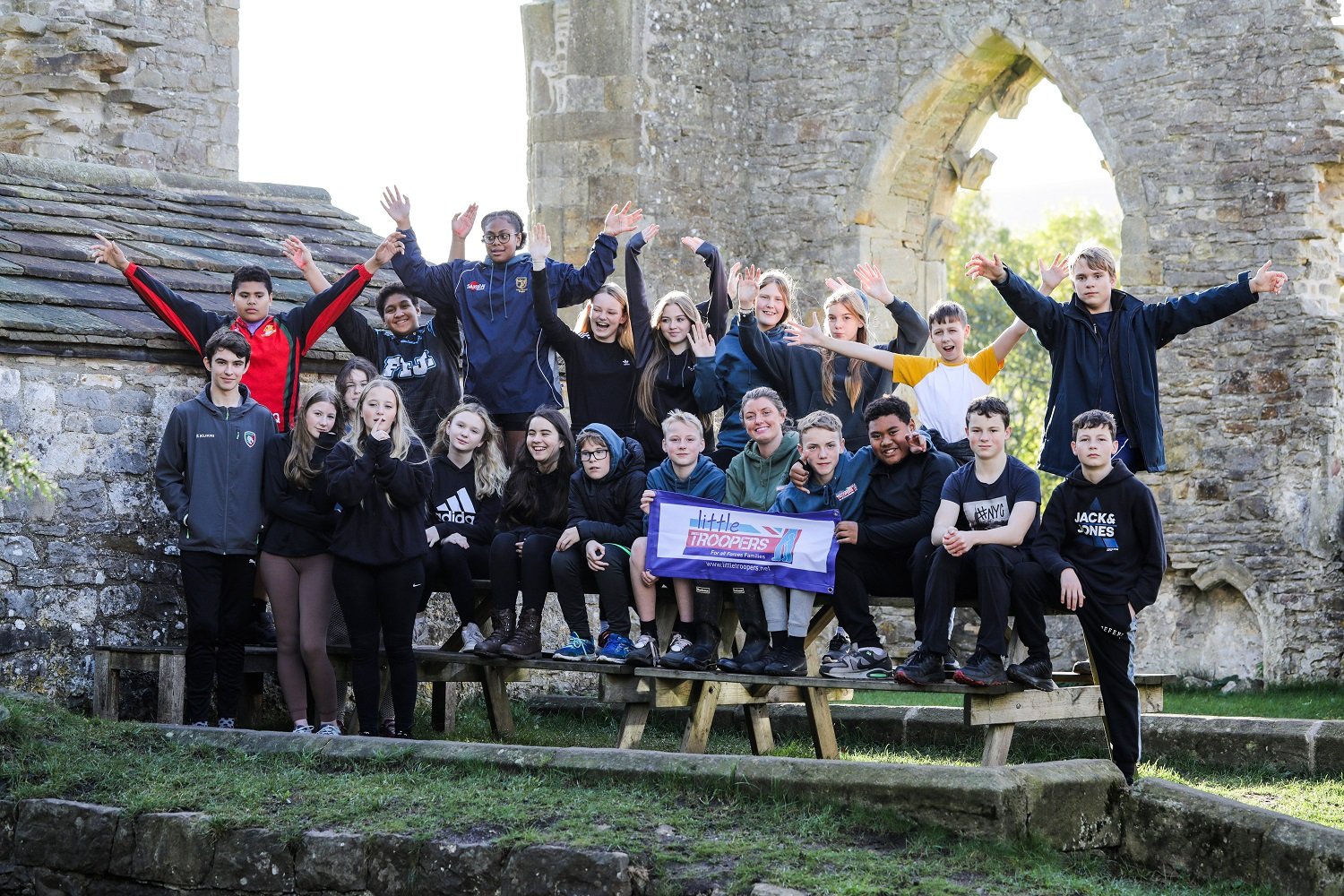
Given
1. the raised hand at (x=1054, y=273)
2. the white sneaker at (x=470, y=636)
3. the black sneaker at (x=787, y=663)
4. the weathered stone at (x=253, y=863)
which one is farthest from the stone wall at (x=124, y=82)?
the weathered stone at (x=253, y=863)

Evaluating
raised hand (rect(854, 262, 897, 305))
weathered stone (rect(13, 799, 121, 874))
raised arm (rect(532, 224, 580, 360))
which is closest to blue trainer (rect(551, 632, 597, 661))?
raised arm (rect(532, 224, 580, 360))

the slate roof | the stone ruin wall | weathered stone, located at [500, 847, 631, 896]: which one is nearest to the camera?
weathered stone, located at [500, 847, 631, 896]

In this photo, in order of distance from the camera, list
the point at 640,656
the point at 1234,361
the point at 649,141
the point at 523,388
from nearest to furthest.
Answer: the point at 640,656
the point at 523,388
the point at 1234,361
the point at 649,141

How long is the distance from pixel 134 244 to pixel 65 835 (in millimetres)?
3992

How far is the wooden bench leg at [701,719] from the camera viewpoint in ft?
24.5

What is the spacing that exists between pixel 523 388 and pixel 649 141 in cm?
690

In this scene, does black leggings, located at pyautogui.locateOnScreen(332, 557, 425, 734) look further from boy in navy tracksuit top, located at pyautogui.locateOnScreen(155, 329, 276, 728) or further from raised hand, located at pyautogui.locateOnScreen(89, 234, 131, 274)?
raised hand, located at pyautogui.locateOnScreen(89, 234, 131, 274)

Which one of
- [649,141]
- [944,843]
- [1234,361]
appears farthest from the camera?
[649,141]

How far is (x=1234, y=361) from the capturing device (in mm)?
13430

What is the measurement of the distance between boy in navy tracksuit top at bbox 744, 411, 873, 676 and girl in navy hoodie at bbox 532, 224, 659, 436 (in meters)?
1.29

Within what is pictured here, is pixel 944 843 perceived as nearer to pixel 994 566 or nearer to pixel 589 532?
pixel 994 566

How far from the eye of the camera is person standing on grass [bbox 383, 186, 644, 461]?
8820 mm

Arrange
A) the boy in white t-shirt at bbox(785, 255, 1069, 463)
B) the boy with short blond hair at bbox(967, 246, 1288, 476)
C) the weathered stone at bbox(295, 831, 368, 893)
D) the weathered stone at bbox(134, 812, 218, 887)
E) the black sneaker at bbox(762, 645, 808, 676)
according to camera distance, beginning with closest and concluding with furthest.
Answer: the weathered stone at bbox(295, 831, 368, 893) → the weathered stone at bbox(134, 812, 218, 887) → the black sneaker at bbox(762, 645, 808, 676) → the boy with short blond hair at bbox(967, 246, 1288, 476) → the boy in white t-shirt at bbox(785, 255, 1069, 463)

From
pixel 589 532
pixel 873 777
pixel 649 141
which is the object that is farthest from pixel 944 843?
pixel 649 141
